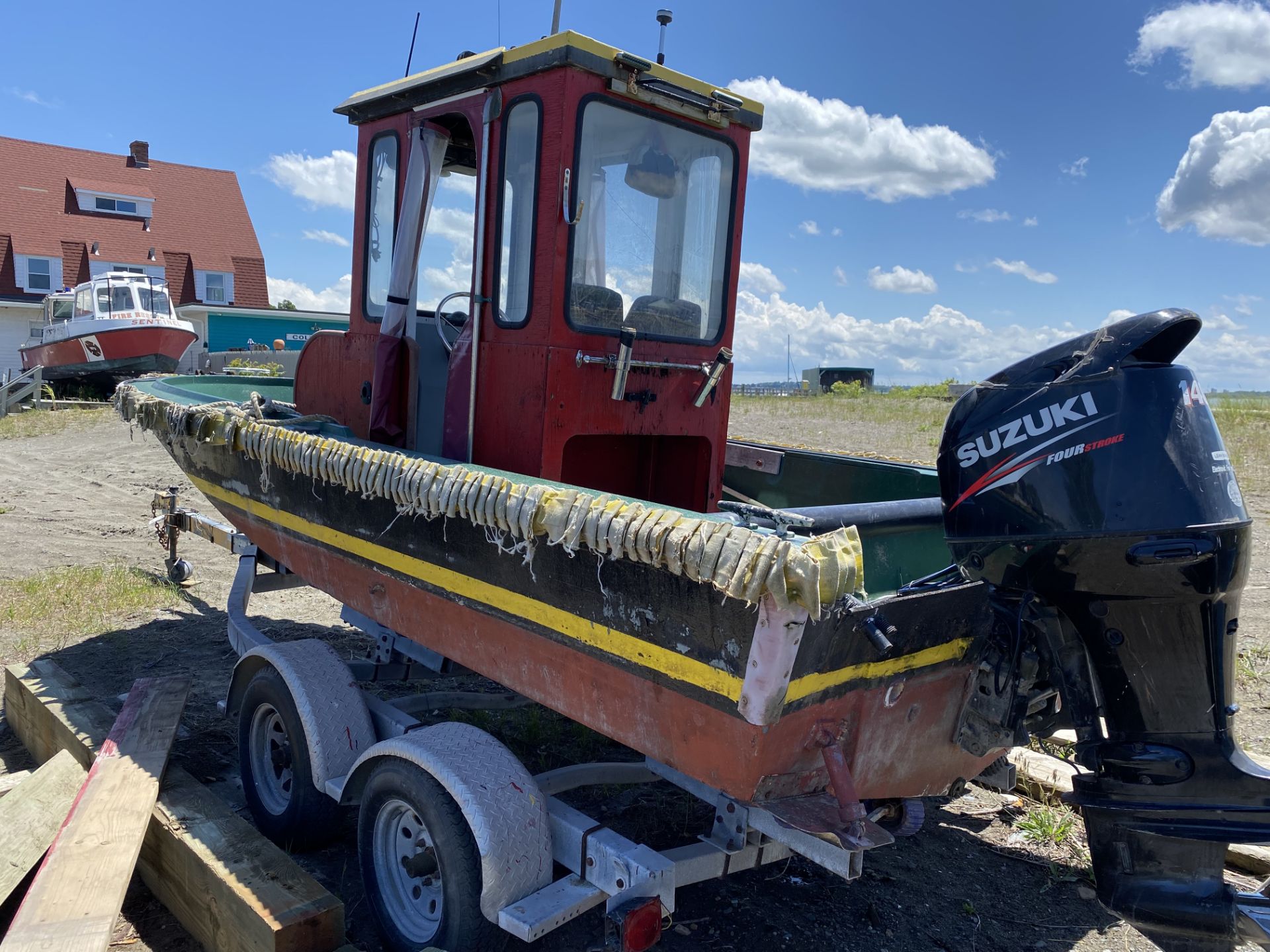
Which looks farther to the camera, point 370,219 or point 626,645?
point 370,219

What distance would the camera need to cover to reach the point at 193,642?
550 centimetres

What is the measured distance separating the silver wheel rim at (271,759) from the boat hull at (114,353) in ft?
60.8

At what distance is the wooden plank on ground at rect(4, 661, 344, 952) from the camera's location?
8.27 ft

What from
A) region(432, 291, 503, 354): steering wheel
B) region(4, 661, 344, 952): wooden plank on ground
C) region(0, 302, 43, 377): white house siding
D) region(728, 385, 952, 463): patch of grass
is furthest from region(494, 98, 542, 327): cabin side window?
region(0, 302, 43, 377): white house siding

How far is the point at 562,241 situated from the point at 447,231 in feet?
2.59

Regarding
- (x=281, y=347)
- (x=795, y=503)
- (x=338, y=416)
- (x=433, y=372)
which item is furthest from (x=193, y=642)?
(x=281, y=347)

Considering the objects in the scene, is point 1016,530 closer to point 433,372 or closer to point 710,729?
point 710,729

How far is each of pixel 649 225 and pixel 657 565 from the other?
1.83 m

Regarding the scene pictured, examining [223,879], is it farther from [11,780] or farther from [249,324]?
[249,324]

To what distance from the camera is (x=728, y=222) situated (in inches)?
147

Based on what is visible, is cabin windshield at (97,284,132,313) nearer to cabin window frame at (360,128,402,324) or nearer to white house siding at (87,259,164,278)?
white house siding at (87,259,164,278)

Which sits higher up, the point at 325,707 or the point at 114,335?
the point at 114,335

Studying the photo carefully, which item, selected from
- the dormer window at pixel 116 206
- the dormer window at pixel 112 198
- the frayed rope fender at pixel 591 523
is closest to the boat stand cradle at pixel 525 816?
the frayed rope fender at pixel 591 523

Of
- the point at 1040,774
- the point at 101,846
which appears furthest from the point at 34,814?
the point at 1040,774
